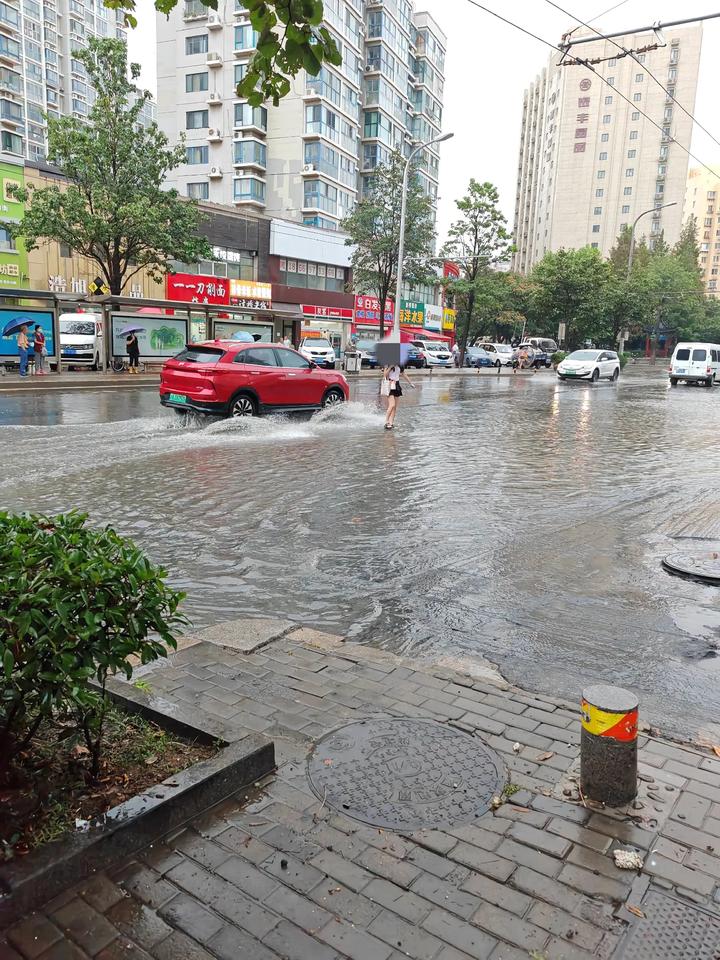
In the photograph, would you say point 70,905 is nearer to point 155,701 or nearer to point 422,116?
point 155,701

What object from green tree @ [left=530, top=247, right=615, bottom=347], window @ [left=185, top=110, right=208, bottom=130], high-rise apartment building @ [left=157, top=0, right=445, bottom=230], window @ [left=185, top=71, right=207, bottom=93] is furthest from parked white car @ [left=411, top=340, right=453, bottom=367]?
window @ [left=185, top=71, right=207, bottom=93]

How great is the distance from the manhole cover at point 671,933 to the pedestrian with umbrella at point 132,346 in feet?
90.7

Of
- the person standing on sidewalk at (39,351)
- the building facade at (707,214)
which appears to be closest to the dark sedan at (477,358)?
the person standing on sidewalk at (39,351)

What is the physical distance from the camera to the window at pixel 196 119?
173 ft

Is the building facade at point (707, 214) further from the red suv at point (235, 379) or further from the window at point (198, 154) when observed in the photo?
the red suv at point (235, 379)

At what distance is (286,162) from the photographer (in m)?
52.6

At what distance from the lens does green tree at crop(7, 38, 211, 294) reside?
25453 millimetres

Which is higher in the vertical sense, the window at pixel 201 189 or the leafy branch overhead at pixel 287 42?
the window at pixel 201 189

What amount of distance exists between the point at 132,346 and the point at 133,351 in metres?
0.19

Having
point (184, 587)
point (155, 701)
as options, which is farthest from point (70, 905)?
point (184, 587)

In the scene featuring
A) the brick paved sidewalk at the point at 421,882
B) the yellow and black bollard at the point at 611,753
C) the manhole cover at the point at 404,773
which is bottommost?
the manhole cover at the point at 404,773

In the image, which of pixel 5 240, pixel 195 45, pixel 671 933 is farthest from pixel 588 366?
pixel 195 45

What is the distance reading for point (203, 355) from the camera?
13828 millimetres

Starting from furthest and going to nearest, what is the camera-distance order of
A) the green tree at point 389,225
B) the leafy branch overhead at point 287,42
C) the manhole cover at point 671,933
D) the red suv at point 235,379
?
the green tree at point 389,225 → the red suv at point 235,379 → the leafy branch overhead at point 287,42 → the manhole cover at point 671,933
